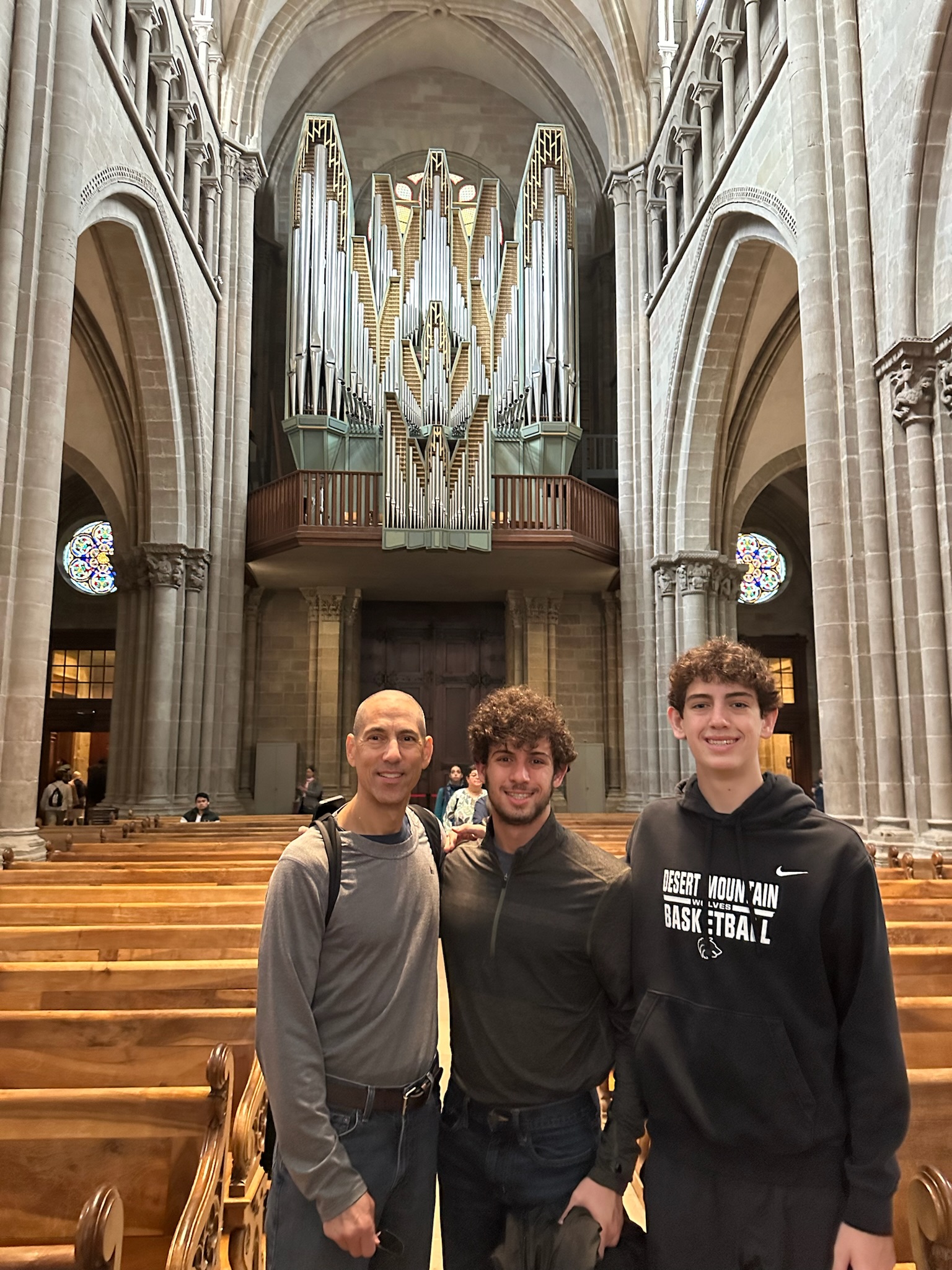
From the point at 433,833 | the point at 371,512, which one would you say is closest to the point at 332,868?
the point at 433,833

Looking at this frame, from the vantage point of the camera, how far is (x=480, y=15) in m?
18.4

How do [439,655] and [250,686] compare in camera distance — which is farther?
[439,655]

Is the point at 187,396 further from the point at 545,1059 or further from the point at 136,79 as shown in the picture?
the point at 545,1059

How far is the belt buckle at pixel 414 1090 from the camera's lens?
192cm

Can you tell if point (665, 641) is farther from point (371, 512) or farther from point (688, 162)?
point (688, 162)

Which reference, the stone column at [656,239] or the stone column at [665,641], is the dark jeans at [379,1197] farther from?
the stone column at [656,239]

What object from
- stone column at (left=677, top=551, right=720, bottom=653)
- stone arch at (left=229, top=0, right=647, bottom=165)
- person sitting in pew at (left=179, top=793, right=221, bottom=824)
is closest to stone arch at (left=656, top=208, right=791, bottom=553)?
stone column at (left=677, top=551, right=720, bottom=653)

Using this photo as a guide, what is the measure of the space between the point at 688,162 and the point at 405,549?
264 inches

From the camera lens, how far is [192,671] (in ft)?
44.9

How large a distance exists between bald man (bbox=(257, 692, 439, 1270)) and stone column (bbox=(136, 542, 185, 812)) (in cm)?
1163

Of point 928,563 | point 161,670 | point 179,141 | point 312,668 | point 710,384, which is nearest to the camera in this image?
point 928,563

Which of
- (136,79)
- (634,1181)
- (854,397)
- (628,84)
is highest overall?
(628,84)

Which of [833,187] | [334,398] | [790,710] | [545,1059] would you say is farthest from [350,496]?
[545,1059]

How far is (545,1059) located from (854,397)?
7359mm
